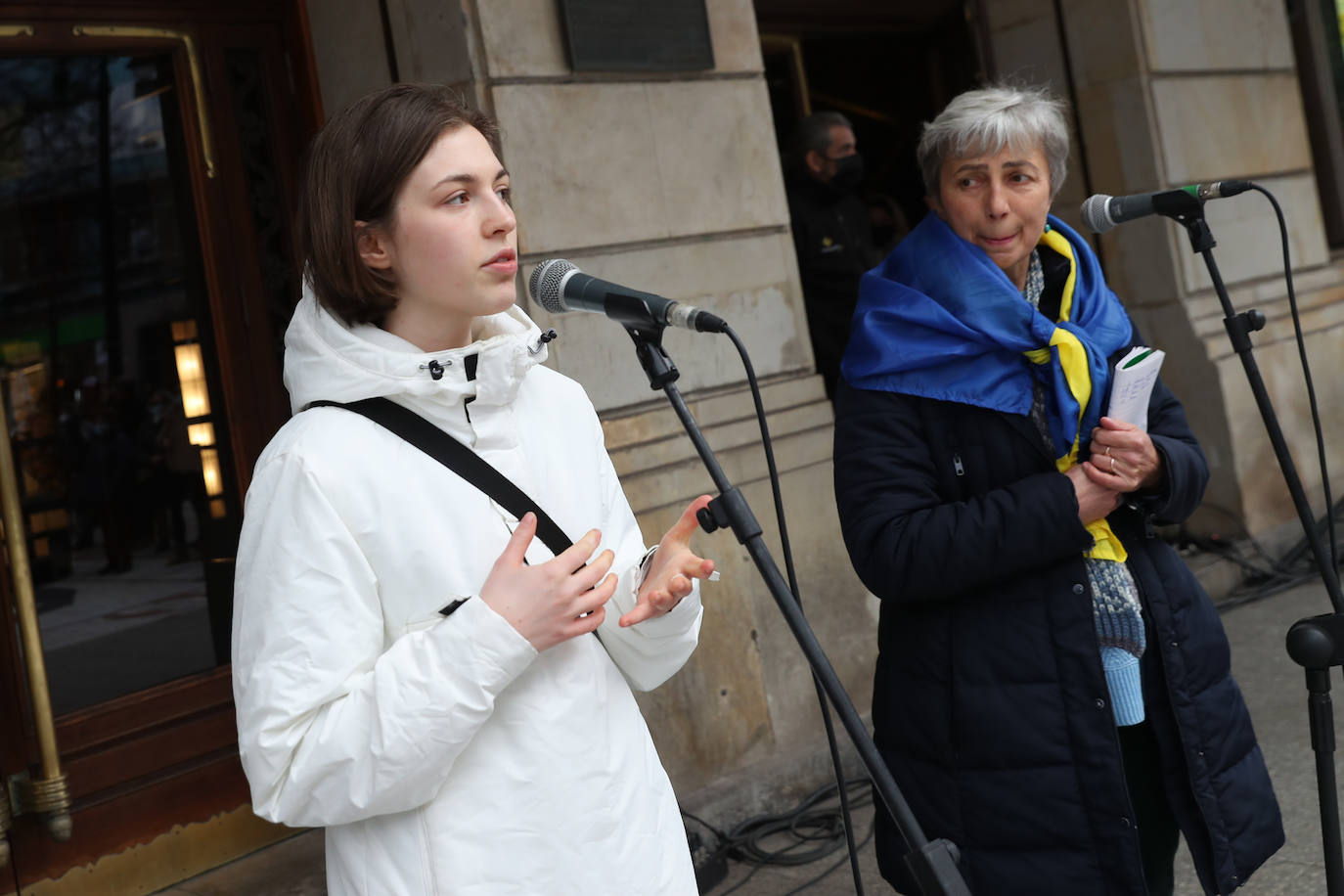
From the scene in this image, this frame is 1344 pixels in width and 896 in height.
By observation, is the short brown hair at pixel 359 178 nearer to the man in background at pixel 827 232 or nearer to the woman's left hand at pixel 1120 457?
the woman's left hand at pixel 1120 457

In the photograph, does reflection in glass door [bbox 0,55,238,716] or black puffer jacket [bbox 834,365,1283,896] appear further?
reflection in glass door [bbox 0,55,238,716]

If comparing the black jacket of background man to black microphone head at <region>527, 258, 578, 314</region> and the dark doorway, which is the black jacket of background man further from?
black microphone head at <region>527, 258, 578, 314</region>

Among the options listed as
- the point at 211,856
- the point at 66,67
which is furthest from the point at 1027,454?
the point at 66,67

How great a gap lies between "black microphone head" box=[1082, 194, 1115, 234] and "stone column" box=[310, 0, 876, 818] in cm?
196

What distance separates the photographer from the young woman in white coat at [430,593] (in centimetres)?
162

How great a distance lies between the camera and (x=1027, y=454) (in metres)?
2.51

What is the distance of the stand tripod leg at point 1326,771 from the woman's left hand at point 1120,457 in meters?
0.45

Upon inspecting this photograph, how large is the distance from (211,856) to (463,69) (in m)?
2.58

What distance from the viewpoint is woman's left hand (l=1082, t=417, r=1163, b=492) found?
2414 millimetres

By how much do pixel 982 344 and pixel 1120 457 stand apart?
33cm

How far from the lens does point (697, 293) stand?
4758 millimetres

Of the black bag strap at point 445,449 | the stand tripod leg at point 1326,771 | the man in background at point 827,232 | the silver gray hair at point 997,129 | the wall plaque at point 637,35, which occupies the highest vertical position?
the wall plaque at point 637,35

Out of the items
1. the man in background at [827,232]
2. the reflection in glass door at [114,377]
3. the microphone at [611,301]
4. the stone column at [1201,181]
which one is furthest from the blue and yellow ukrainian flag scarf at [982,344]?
the stone column at [1201,181]

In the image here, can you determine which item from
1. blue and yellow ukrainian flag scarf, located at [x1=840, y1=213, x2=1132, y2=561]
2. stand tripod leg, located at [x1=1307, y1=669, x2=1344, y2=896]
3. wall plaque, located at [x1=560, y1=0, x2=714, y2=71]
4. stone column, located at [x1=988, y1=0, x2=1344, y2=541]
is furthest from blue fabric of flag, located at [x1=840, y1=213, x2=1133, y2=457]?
stone column, located at [x1=988, y1=0, x2=1344, y2=541]
